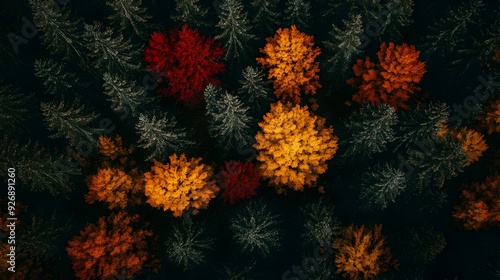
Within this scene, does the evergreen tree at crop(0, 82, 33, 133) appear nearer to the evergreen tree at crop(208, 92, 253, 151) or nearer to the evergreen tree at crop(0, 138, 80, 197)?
the evergreen tree at crop(0, 138, 80, 197)

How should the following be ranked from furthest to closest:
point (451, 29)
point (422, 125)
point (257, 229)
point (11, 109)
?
point (451, 29) → point (11, 109) → point (422, 125) → point (257, 229)

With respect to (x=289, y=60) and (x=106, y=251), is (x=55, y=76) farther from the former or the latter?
(x=289, y=60)

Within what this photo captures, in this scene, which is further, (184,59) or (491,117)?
(184,59)

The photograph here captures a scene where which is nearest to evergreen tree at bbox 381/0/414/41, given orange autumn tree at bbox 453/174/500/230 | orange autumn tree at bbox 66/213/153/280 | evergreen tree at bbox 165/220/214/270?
orange autumn tree at bbox 453/174/500/230

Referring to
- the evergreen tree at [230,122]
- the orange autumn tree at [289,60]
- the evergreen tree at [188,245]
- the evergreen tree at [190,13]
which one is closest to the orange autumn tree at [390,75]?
the orange autumn tree at [289,60]

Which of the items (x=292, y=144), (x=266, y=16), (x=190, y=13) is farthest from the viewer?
(x=266, y=16)

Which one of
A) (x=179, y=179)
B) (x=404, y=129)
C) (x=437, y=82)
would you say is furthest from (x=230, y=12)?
(x=437, y=82)

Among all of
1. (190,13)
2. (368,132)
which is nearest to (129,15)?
(190,13)

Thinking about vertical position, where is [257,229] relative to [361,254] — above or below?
above
